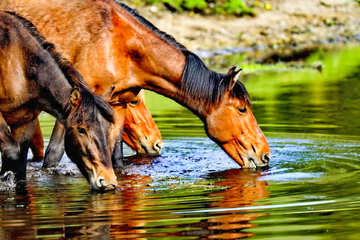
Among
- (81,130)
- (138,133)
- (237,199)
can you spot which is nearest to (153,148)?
(138,133)

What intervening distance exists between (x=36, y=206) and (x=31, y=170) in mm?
2816

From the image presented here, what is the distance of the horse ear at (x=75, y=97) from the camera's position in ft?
24.7

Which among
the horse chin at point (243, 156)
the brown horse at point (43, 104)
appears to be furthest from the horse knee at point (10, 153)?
the horse chin at point (243, 156)

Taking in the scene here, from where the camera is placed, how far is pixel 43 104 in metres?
8.14

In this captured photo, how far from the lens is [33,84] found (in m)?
8.12

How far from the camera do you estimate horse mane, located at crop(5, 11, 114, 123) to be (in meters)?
7.46

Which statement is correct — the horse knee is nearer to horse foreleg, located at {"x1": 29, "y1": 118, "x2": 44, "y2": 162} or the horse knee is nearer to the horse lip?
horse foreleg, located at {"x1": 29, "y1": 118, "x2": 44, "y2": 162}

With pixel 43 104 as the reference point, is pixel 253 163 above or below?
below

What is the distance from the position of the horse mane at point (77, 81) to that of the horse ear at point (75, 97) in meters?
0.05

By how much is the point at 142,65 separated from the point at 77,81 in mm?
1806

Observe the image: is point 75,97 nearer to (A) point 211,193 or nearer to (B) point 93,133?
(B) point 93,133

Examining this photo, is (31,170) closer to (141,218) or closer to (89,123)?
(89,123)

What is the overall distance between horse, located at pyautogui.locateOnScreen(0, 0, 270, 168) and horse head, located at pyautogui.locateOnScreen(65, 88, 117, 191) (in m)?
1.89

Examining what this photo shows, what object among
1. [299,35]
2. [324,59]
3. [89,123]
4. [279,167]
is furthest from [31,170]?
[299,35]
